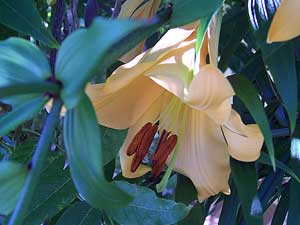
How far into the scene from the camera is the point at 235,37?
652mm

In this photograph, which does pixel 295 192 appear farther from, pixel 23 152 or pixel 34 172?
pixel 34 172

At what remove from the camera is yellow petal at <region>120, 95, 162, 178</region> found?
0.49 m

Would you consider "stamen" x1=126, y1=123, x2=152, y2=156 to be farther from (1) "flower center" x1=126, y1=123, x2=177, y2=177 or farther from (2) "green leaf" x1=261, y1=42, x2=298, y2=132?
(2) "green leaf" x1=261, y1=42, x2=298, y2=132

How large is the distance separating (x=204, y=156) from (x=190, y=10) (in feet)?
0.52

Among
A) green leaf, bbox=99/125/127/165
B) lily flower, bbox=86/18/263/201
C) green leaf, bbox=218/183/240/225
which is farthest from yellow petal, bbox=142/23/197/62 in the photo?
green leaf, bbox=218/183/240/225

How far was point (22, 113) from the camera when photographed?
242 mm

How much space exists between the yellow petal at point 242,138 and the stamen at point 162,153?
0.04 metres

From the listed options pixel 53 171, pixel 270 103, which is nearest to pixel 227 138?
pixel 53 171

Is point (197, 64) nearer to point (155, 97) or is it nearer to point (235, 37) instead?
point (155, 97)

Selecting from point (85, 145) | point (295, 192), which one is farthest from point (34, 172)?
point (295, 192)

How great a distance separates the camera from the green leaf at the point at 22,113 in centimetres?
24

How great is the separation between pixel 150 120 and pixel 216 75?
0.15 metres

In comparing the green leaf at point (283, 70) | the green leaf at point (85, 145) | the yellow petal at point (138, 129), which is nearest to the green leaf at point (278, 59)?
the green leaf at point (283, 70)

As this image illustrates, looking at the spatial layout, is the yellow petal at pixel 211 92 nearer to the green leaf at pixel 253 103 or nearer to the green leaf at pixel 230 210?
the green leaf at pixel 253 103
